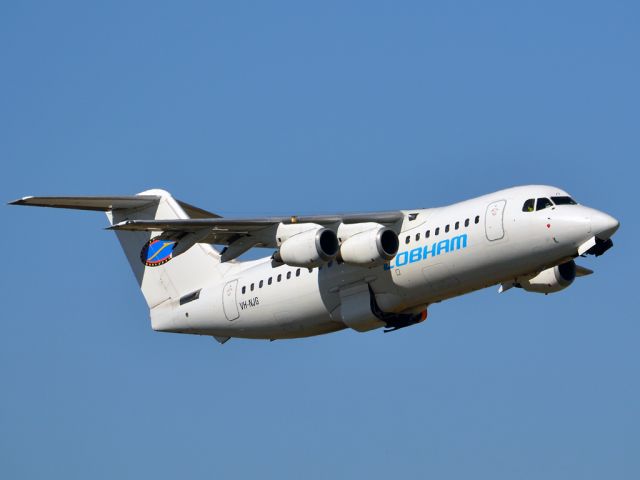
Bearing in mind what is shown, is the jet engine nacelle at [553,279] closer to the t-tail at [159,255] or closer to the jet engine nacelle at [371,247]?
the jet engine nacelle at [371,247]

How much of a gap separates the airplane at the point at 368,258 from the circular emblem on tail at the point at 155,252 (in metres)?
1.11

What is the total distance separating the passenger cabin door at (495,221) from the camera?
2394cm

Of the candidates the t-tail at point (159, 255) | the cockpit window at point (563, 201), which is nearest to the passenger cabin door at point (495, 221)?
the cockpit window at point (563, 201)

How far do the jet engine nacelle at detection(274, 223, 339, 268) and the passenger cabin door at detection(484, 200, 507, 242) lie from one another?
2798 mm

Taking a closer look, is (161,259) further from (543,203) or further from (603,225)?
(603,225)

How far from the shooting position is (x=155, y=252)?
2995 centimetres

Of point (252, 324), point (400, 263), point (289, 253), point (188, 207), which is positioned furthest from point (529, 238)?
point (188, 207)

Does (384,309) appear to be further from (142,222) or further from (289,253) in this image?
(142,222)

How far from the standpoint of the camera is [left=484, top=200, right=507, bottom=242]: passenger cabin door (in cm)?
2394

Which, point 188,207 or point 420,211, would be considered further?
point 188,207

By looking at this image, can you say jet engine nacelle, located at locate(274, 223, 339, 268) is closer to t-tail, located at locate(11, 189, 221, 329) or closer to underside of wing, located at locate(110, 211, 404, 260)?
underside of wing, located at locate(110, 211, 404, 260)

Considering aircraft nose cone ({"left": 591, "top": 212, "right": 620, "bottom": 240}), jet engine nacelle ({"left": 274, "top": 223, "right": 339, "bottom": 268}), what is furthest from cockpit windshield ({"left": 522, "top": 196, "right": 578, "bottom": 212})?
jet engine nacelle ({"left": 274, "top": 223, "right": 339, "bottom": 268})

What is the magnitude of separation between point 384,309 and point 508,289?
2666 mm

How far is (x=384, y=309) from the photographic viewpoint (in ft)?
84.1
